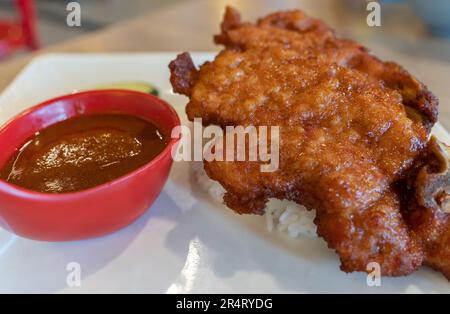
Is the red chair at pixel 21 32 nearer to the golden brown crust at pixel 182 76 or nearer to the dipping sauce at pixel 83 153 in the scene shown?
the dipping sauce at pixel 83 153

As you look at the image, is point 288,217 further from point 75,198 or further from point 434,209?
point 75,198

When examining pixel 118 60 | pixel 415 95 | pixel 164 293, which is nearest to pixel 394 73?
pixel 415 95

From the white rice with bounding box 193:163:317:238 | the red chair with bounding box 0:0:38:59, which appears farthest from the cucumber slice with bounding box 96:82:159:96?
the red chair with bounding box 0:0:38:59

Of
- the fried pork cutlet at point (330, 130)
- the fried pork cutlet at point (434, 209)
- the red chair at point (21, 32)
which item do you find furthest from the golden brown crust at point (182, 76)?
the red chair at point (21, 32)

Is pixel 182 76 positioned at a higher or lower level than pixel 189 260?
higher

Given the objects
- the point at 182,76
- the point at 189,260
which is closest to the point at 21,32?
the point at 182,76

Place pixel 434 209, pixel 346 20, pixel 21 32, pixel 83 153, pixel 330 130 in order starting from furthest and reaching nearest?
pixel 21 32 → pixel 346 20 → pixel 83 153 → pixel 330 130 → pixel 434 209

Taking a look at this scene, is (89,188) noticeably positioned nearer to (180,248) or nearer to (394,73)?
(180,248)
